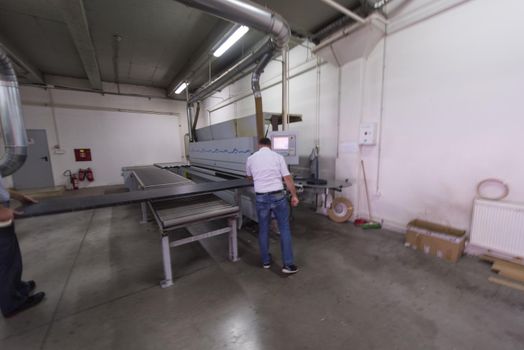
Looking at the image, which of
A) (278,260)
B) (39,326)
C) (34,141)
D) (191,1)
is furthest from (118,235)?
(34,141)

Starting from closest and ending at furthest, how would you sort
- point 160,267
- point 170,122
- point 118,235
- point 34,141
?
point 160,267 < point 118,235 < point 34,141 < point 170,122

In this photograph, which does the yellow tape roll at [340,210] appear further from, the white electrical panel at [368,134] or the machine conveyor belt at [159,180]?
the machine conveyor belt at [159,180]

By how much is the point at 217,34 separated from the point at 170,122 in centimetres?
566

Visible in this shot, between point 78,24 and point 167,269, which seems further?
point 78,24

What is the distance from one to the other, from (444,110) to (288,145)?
2.05 metres

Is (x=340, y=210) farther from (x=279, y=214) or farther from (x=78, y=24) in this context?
(x=78, y=24)

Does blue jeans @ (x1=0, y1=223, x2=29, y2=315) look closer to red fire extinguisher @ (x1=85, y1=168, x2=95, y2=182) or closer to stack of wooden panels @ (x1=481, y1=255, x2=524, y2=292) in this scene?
stack of wooden panels @ (x1=481, y1=255, x2=524, y2=292)

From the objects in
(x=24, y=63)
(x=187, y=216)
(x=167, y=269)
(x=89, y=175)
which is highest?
(x=24, y=63)

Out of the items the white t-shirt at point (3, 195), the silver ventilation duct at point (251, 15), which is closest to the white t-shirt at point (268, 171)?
the silver ventilation duct at point (251, 15)

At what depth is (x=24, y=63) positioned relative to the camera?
5.11 metres

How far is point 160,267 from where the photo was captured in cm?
256

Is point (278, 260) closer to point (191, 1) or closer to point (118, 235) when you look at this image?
point (118, 235)

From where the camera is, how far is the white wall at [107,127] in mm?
6812

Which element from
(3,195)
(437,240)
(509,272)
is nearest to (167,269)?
(3,195)
